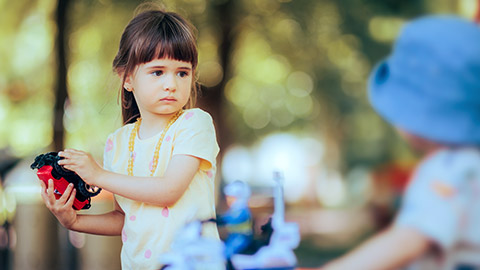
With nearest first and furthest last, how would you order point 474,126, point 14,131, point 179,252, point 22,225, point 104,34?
point 474,126 → point 179,252 → point 22,225 → point 104,34 → point 14,131

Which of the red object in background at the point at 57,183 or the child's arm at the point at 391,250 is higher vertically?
the red object in background at the point at 57,183

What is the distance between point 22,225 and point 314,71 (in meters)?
3.77

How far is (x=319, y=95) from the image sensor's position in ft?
26.1

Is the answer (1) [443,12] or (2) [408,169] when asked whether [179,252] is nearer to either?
(2) [408,169]

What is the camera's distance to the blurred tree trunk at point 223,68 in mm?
5402

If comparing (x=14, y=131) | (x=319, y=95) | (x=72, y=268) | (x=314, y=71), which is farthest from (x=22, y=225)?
(x=319, y=95)

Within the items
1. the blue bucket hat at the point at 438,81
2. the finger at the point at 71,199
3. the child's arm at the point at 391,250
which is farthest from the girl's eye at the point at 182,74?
the child's arm at the point at 391,250

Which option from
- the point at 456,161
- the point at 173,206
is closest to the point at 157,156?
the point at 173,206

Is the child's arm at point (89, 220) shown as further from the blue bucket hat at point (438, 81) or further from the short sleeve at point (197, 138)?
the blue bucket hat at point (438, 81)

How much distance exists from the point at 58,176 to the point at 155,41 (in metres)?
0.46

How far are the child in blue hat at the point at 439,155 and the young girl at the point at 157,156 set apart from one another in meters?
0.46

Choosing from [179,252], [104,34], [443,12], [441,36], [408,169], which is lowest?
[179,252]

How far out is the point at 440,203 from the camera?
133 cm

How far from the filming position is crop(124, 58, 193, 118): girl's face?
164 cm
